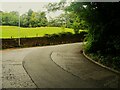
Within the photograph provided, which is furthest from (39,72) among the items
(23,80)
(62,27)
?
(62,27)

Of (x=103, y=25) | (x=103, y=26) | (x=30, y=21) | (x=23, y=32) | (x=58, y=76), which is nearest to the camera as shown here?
(x=58, y=76)

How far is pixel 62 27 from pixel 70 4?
1010 inches

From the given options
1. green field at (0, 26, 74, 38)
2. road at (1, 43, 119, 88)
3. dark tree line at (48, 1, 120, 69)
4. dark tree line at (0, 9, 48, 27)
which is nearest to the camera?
road at (1, 43, 119, 88)

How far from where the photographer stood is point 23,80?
1202 cm

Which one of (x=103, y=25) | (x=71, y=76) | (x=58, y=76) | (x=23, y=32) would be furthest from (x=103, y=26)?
(x=23, y=32)

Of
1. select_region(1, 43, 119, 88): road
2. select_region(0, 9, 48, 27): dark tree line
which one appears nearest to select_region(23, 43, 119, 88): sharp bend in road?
select_region(1, 43, 119, 88): road

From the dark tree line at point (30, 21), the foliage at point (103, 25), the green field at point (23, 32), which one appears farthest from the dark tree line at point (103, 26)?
the dark tree line at point (30, 21)

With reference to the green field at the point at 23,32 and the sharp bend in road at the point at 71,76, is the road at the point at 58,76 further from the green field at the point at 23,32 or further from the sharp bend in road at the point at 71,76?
the green field at the point at 23,32

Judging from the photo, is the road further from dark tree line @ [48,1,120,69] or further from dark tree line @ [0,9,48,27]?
dark tree line @ [0,9,48,27]

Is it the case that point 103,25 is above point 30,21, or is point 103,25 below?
above

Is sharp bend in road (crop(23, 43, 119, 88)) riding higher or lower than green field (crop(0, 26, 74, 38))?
lower

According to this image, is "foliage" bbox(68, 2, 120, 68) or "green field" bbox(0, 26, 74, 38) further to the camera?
"green field" bbox(0, 26, 74, 38)

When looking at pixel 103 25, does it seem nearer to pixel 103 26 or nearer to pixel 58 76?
pixel 103 26

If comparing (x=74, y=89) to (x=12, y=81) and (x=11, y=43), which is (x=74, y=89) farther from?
(x=11, y=43)
